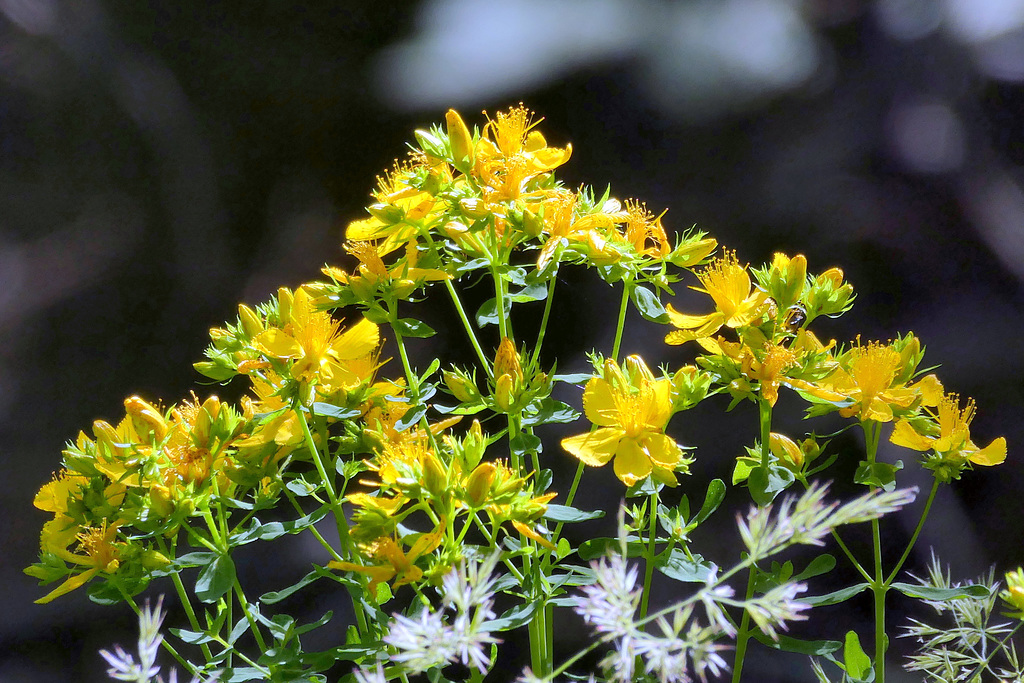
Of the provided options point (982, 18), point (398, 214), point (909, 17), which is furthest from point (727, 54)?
point (398, 214)

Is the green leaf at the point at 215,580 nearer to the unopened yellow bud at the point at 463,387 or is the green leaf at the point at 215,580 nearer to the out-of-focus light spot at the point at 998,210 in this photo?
the unopened yellow bud at the point at 463,387

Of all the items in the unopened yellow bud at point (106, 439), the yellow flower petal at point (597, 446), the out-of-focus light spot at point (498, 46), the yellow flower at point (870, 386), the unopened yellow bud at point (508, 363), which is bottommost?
the yellow flower at point (870, 386)

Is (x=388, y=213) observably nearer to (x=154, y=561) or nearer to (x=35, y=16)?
(x=154, y=561)

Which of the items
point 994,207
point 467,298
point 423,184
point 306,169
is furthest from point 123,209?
point 994,207

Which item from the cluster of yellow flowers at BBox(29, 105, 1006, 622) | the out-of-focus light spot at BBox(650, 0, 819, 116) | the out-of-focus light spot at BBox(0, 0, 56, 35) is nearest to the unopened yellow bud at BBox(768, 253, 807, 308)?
the cluster of yellow flowers at BBox(29, 105, 1006, 622)

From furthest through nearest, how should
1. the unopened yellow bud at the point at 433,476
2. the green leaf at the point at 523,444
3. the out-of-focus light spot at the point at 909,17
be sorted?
the out-of-focus light spot at the point at 909,17
the green leaf at the point at 523,444
the unopened yellow bud at the point at 433,476

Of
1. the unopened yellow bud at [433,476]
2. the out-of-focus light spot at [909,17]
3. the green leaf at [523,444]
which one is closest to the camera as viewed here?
the unopened yellow bud at [433,476]

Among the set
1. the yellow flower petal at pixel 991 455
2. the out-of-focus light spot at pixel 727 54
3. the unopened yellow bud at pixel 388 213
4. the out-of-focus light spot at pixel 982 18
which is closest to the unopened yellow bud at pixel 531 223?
the unopened yellow bud at pixel 388 213
